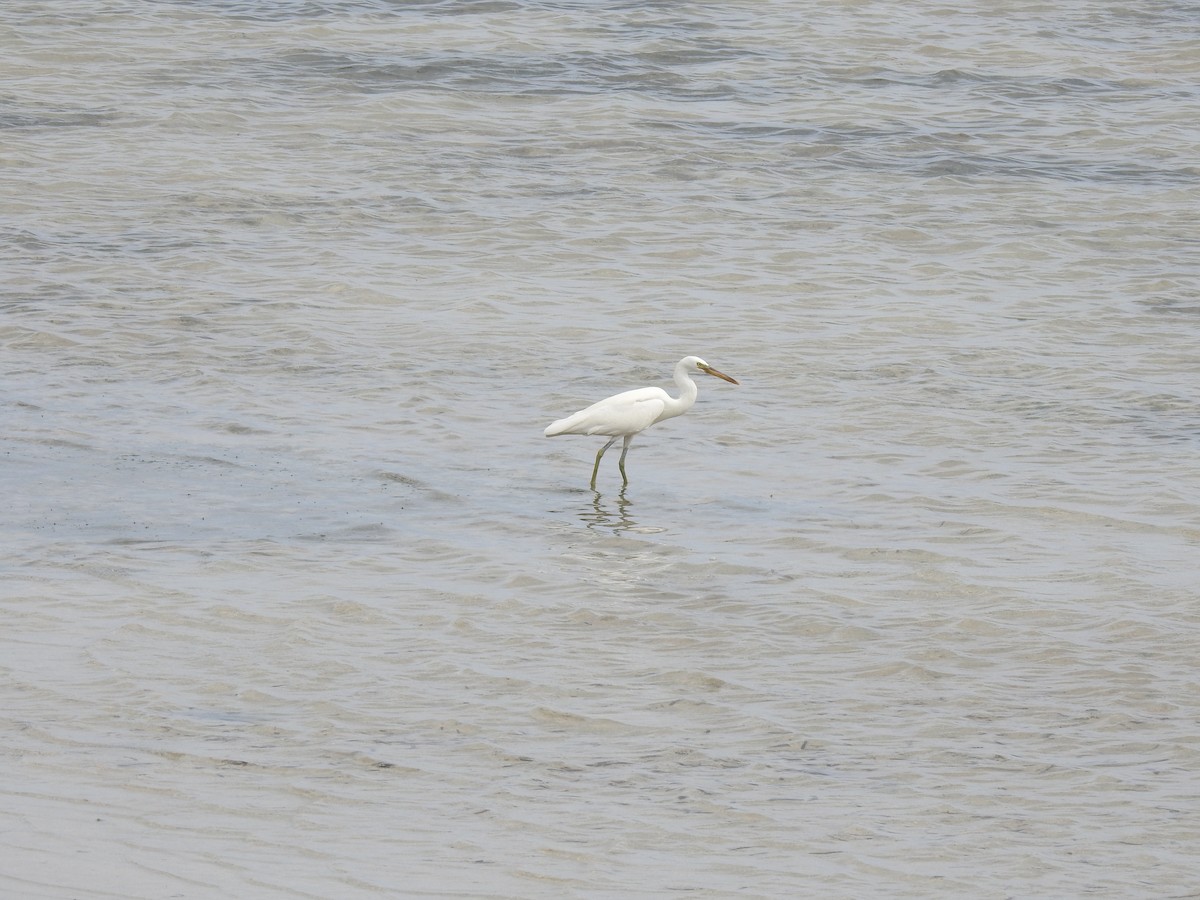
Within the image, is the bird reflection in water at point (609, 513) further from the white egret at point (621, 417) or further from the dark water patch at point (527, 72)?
the dark water patch at point (527, 72)

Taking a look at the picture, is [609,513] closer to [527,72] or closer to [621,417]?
[621,417]

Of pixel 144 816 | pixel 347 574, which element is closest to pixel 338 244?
pixel 347 574

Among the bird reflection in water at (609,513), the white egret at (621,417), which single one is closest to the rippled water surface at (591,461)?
the bird reflection in water at (609,513)

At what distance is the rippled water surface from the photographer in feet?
19.1

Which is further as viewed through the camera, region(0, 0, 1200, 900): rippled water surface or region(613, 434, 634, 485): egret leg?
region(613, 434, 634, 485): egret leg

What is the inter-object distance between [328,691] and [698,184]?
35.5 ft

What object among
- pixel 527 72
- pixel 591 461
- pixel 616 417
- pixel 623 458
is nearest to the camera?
pixel 616 417

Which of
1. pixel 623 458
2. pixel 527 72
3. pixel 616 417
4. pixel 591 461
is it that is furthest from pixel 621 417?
pixel 527 72

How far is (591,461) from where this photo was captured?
10961 mm

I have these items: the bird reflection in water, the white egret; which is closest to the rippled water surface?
the bird reflection in water

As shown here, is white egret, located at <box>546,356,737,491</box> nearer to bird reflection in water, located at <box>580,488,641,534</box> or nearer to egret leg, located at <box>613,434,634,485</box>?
egret leg, located at <box>613,434,634,485</box>

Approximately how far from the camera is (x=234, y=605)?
25.7 ft

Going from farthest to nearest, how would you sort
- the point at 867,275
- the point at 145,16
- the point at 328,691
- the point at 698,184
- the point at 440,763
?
the point at 145,16
the point at 698,184
the point at 867,275
the point at 328,691
the point at 440,763

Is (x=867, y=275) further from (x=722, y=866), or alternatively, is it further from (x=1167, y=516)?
(x=722, y=866)
